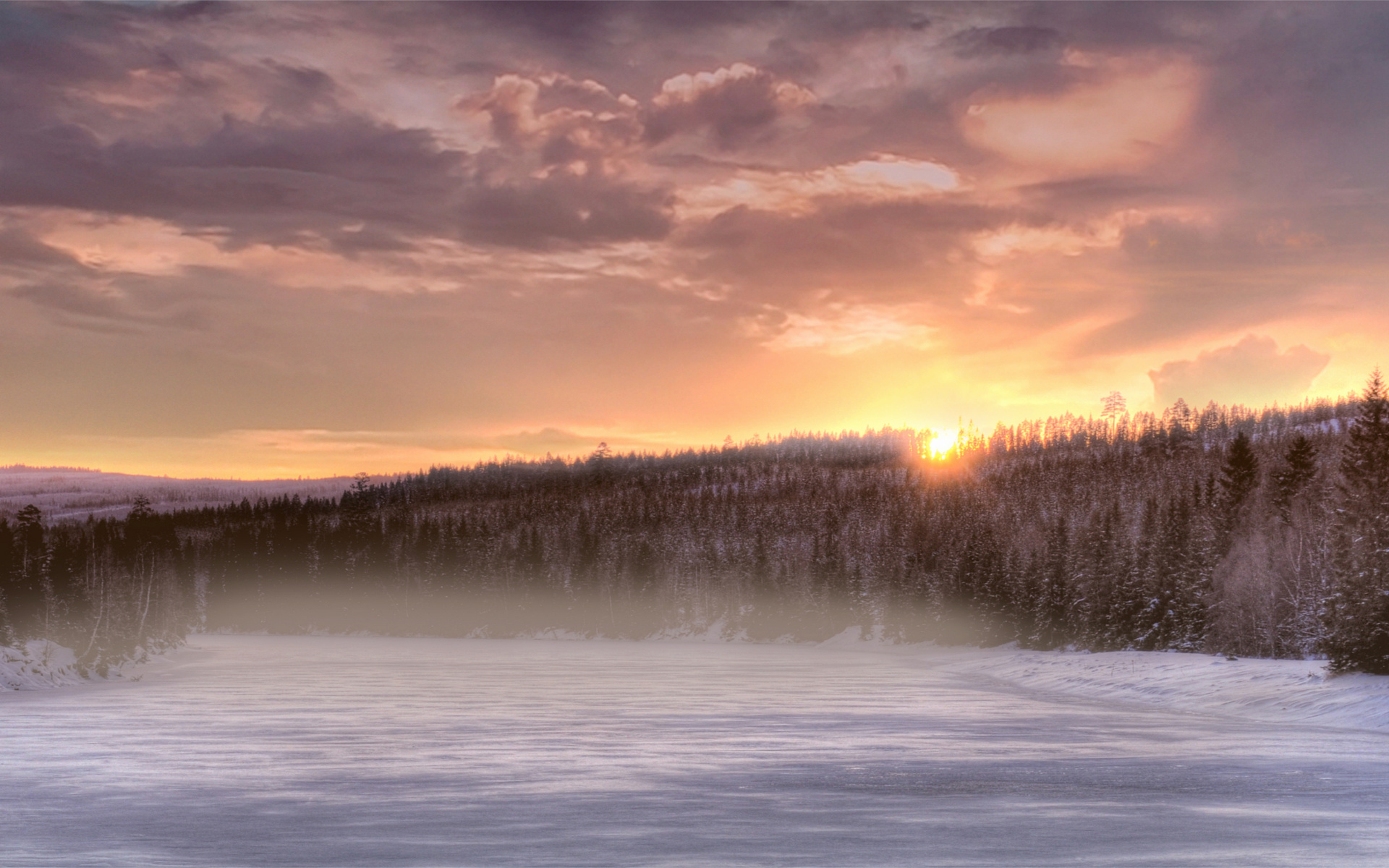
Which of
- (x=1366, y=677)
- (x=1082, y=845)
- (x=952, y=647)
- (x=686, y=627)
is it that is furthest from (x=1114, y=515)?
(x=1082, y=845)

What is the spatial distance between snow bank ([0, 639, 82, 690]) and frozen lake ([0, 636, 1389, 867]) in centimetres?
605

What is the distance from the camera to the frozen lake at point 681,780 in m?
21.4

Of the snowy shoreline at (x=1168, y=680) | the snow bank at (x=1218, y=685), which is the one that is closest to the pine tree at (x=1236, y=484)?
the snowy shoreline at (x=1168, y=680)

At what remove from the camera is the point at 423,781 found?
30078 mm

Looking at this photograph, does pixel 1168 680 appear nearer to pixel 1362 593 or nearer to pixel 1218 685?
pixel 1218 685

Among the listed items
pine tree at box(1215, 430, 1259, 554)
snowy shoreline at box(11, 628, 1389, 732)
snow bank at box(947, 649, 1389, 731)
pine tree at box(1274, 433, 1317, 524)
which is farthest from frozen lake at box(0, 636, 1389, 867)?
pine tree at box(1274, 433, 1317, 524)

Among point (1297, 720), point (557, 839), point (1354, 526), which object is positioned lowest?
point (1297, 720)

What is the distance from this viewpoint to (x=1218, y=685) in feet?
196

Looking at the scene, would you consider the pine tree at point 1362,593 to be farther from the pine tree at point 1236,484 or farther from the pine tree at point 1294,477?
the pine tree at point 1294,477

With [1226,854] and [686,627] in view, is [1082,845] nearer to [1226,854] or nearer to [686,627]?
[1226,854]

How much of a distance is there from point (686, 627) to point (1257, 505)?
103931 mm

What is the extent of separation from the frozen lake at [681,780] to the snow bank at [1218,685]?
31.0 inches

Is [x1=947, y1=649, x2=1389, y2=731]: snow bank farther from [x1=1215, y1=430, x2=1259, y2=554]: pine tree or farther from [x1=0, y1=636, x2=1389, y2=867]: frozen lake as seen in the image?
[x1=1215, y1=430, x2=1259, y2=554]: pine tree

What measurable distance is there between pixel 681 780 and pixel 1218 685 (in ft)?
128
